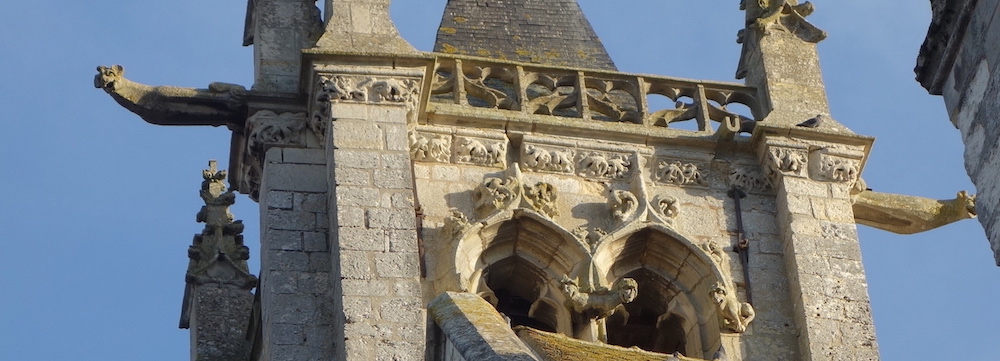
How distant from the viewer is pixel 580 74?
14047mm

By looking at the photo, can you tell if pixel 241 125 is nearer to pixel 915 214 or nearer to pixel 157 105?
pixel 157 105

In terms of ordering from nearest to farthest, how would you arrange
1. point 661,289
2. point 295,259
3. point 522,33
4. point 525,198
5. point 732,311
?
point 295,259 < point 732,311 < point 525,198 < point 661,289 < point 522,33

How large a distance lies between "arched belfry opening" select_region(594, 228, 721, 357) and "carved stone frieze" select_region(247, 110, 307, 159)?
1759mm

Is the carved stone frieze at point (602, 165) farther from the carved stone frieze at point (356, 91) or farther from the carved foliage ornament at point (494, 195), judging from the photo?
the carved stone frieze at point (356, 91)

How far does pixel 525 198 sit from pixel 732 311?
129 centimetres

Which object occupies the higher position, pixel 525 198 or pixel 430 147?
pixel 430 147

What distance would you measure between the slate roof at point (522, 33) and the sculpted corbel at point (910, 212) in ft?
7.99

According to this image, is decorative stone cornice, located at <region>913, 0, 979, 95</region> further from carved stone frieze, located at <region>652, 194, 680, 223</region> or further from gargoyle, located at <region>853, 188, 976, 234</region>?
gargoyle, located at <region>853, 188, 976, 234</region>

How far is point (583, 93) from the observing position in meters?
13.9

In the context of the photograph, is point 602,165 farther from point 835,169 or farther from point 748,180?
point 835,169

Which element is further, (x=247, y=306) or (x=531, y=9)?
(x=531, y=9)

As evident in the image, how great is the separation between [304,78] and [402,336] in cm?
214

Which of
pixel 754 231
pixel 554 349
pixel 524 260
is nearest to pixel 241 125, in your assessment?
pixel 524 260

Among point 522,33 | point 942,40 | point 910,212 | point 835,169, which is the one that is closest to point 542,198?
point 835,169
